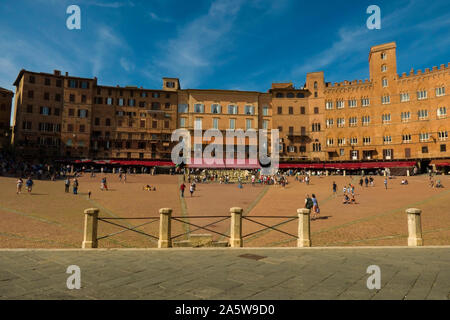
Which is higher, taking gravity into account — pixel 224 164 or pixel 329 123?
pixel 329 123

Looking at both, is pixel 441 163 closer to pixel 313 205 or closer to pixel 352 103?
pixel 352 103

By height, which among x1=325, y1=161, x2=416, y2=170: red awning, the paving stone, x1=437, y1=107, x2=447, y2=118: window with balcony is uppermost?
x1=437, y1=107, x2=447, y2=118: window with balcony

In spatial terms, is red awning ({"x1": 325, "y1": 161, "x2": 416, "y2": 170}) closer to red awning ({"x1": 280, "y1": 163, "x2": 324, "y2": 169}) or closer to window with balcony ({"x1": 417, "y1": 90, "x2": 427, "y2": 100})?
red awning ({"x1": 280, "y1": 163, "x2": 324, "y2": 169})

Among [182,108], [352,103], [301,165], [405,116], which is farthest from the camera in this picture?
[182,108]

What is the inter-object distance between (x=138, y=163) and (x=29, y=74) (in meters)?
24.1

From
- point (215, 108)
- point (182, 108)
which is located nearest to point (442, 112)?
point (215, 108)

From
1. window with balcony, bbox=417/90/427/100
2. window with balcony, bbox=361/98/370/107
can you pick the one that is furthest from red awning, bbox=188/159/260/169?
window with balcony, bbox=417/90/427/100

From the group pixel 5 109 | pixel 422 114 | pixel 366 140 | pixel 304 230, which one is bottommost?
pixel 304 230

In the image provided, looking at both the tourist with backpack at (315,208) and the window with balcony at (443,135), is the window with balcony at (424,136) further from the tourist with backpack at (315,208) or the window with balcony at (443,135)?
the tourist with backpack at (315,208)

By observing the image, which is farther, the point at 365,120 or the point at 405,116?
the point at 365,120

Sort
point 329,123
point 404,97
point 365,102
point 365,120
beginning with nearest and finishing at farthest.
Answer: point 404,97 < point 365,120 < point 365,102 < point 329,123

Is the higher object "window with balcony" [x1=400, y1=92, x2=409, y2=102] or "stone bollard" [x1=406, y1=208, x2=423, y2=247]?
"window with balcony" [x1=400, y1=92, x2=409, y2=102]

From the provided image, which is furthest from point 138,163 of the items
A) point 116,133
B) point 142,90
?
point 142,90

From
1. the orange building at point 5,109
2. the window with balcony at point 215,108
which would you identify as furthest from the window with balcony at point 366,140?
the orange building at point 5,109
